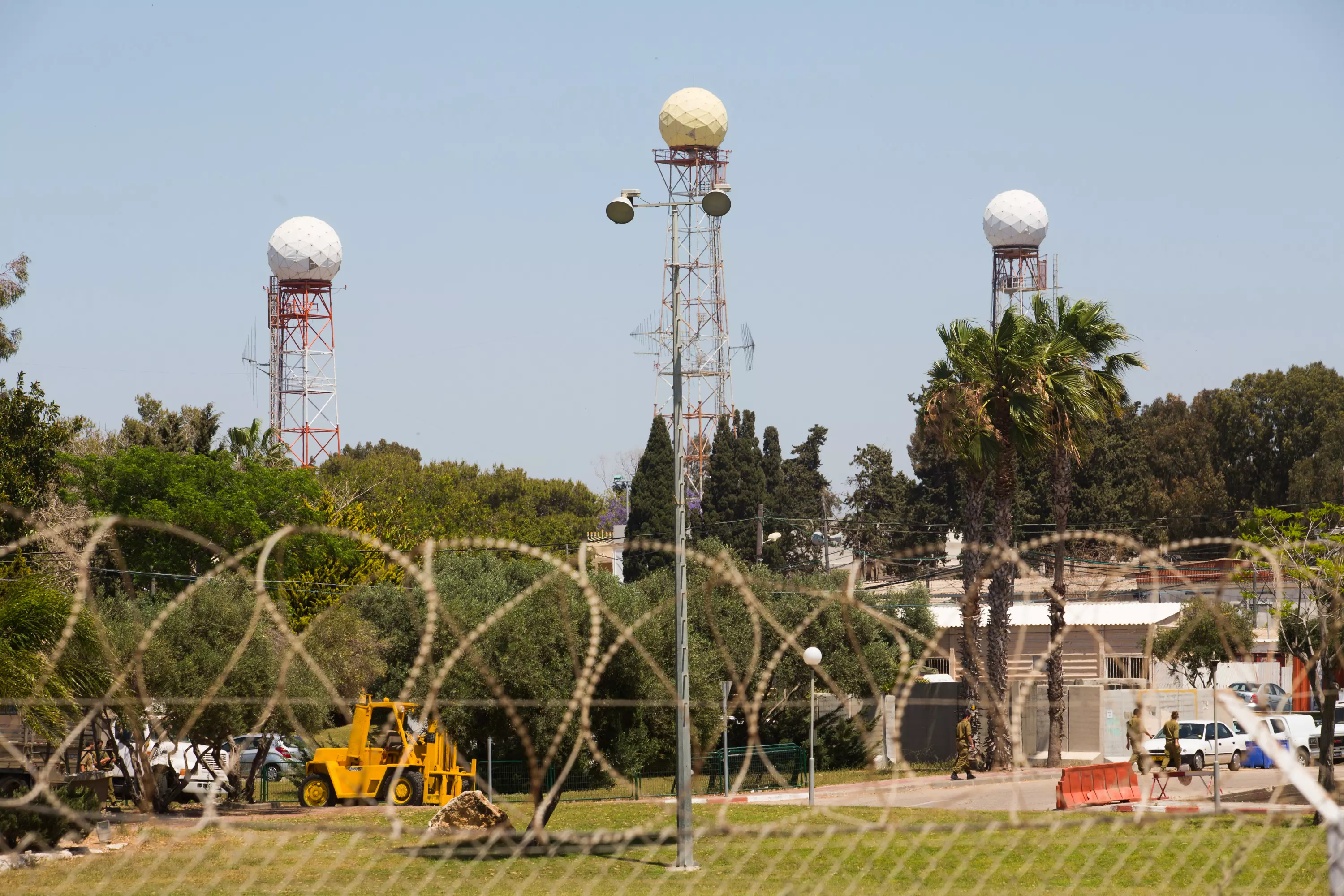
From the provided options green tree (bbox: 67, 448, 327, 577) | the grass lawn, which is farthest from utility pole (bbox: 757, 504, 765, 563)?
the grass lawn

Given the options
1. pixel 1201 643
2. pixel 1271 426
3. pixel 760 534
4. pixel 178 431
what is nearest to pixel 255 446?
pixel 178 431

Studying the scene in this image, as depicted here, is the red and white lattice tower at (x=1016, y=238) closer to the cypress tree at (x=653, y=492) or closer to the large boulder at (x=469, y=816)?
the cypress tree at (x=653, y=492)

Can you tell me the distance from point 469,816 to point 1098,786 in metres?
10.2

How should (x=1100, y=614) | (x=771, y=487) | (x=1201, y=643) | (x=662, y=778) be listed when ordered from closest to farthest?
(x=662, y=778) → (x=1201, y=643) → (x=1100, y=614) → (x=771, y=487)

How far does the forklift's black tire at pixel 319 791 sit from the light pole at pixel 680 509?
1011 centimetres

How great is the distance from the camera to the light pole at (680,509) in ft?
46.6

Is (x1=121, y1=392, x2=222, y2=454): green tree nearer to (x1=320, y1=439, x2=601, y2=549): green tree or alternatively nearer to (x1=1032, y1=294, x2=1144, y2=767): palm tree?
(x1=320, y1=439, x2=601, y2=549): green tree

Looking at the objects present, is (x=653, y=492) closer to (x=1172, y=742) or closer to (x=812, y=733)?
(x=1172, y=742)

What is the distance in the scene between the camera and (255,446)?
47188mm

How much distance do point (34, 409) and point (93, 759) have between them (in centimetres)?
652

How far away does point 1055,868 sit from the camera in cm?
1382

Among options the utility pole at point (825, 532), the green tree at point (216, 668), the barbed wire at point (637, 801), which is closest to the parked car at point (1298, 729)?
the barbed wire at point (637, 801)

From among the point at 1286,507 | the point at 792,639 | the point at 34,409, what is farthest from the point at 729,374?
the point at 792,639

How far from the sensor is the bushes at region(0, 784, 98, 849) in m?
14.8
